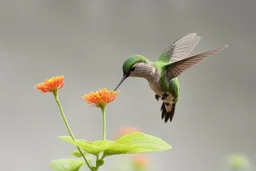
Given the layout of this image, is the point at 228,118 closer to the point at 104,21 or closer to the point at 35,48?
the point at 104,21

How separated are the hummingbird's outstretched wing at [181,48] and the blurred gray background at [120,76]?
1.14 m

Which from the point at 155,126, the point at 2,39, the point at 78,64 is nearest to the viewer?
the point at 2,39

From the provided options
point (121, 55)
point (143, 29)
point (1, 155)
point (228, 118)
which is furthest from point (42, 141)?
point (228, 118)

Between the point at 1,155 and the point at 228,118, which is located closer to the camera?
the point at 1,155

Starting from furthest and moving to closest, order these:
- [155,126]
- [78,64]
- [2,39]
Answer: [155,126] < [78,64] < [2,39]

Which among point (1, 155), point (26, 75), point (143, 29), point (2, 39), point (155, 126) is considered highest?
point (143, 29)

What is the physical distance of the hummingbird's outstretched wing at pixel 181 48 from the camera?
0.44 meters

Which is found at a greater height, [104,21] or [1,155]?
[104,21]

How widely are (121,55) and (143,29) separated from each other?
126 millimetres

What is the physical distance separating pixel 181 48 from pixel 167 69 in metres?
0.05

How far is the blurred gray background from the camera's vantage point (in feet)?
5.10

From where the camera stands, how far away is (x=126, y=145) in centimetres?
35

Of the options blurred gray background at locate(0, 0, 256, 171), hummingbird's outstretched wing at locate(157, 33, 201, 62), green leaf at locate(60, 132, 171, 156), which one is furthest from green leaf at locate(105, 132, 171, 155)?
blurred gray background at locate(0, 0, 256, 171)

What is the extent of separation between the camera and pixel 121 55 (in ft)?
5.49
